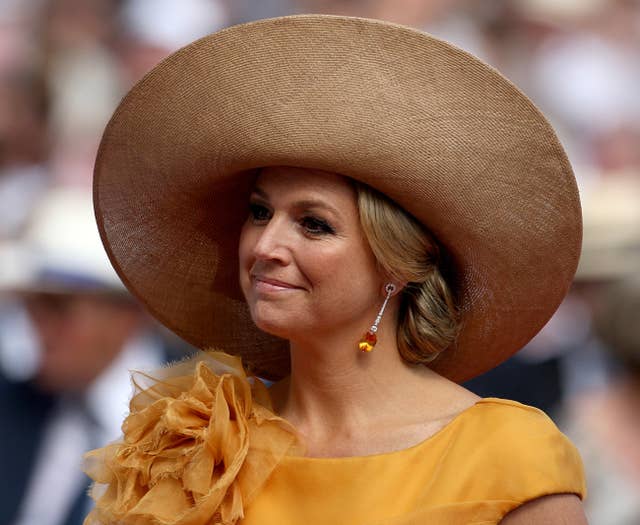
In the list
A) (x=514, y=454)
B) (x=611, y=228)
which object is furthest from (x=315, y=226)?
(x=611, y=228)

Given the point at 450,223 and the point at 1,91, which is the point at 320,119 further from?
the point at 1,91

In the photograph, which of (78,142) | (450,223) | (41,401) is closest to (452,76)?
(450,223)

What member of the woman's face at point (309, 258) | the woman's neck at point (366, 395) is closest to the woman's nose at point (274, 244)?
the woman's face at point (309, 258)

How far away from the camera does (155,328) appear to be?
21.2ft

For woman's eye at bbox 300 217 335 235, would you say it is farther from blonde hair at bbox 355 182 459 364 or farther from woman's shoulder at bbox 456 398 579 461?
woman's shoulder at bbox 456 398 579 461

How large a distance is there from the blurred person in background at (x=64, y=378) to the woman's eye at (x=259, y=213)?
9.31 ft

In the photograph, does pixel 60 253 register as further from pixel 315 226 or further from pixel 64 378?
pixel 315 226

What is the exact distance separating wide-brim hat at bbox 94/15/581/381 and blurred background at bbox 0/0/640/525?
2.44 feet

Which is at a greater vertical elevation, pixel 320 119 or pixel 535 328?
pixel 320 119

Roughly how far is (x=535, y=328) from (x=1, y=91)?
18.3ft

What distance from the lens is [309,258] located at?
2.94m

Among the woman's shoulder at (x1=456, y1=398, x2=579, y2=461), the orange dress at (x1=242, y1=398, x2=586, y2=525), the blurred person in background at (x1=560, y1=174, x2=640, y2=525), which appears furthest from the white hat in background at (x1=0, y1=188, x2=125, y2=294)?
the woman's shoulder at (x1=456, y1=398, x2=579, y2=461)

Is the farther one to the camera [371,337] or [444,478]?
[371,337]

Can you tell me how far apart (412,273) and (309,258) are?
25 centimetres
